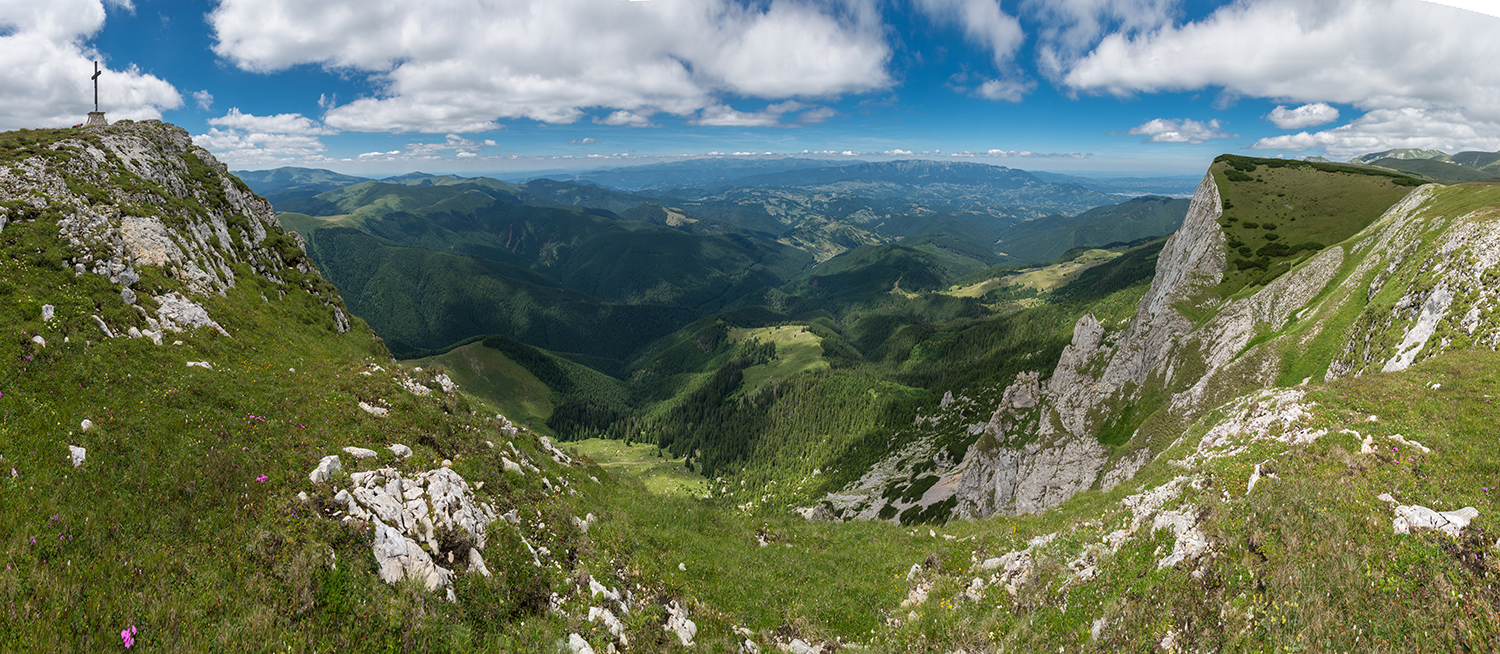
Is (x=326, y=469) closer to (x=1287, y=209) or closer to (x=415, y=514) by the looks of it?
(x=415, y=514)

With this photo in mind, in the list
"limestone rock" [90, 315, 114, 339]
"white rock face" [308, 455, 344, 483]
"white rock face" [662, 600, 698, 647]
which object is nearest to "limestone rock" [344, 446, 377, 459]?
"white rock face" [308, 455, 344, 483]

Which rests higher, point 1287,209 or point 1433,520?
point 1287,209

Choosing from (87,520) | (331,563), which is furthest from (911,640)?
(87,520)

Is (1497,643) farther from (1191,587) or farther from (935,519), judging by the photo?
(935,519)

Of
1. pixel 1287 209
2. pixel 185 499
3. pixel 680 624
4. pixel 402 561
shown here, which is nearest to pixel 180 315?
pixel 185 499

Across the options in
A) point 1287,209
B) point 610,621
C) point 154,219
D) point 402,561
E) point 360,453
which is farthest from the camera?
point 1287,209

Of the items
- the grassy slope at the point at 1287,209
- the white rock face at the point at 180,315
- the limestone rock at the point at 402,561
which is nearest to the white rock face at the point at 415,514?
the limestone rock at the point at 402,561
